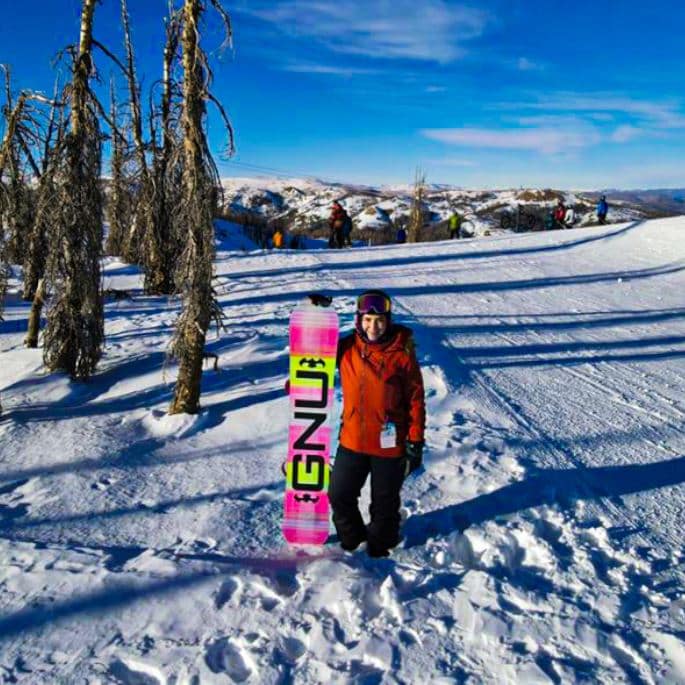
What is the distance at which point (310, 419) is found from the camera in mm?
3971

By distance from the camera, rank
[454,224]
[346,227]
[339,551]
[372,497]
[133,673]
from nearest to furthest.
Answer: [133,673]
[372,497]
[339,551]
[346,227]
[454,224]

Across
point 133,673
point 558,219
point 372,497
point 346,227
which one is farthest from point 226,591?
point 558,219

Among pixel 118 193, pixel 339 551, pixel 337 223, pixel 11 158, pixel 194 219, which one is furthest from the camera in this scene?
pixel 337 223

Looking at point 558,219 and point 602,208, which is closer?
point 602,208

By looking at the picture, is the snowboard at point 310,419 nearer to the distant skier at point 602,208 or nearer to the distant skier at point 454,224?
the distant skier at point 454,224

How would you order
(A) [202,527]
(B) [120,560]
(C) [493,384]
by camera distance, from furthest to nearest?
1. (C) [493,384]
2. (A) [202,527]
3. (B) [120,560]

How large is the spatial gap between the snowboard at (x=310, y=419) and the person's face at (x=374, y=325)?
313mm

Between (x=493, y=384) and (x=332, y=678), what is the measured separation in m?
5.02

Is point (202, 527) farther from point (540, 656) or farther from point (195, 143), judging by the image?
point (195, 143)

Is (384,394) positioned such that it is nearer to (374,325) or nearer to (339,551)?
(374,325)

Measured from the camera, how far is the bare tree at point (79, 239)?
7.03 m

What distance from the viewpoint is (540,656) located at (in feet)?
9.55

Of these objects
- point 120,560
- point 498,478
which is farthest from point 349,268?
point 120,560

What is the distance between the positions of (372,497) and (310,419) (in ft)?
2.31
